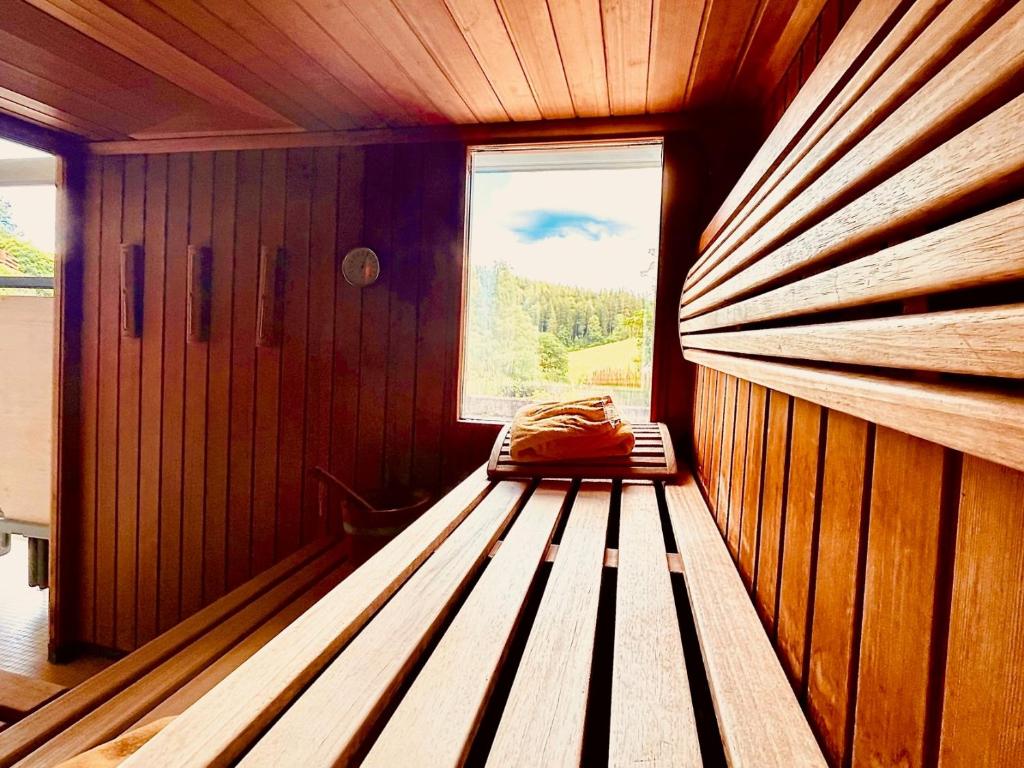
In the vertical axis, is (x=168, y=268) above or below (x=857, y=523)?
above

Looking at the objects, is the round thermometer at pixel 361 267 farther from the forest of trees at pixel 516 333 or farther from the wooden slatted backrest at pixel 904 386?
the wooden slatted backrest at pixel 904 386

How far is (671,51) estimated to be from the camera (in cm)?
223

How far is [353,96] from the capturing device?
2.73m

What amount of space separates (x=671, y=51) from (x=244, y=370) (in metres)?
2.72

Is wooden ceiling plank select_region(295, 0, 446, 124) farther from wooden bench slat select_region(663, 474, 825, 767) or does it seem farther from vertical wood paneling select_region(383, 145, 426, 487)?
wooden bench slat select_region(663, 474, 825, 767)

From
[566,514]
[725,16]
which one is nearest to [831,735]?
[566,514]

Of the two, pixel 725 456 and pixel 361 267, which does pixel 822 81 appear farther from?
pixel 361 267

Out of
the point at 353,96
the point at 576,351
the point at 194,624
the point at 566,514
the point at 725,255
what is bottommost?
the point at 194,624

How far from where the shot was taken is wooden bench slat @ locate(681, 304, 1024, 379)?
457mm

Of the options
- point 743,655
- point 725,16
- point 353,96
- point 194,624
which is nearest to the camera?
point 743,655

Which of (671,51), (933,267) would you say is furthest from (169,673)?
(671,51)

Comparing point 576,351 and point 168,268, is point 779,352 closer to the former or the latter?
point 576,351

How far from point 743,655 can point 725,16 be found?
199cm

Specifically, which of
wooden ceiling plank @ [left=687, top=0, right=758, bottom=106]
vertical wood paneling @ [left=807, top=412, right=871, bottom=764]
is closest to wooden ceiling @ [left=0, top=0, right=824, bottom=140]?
wooden ceiling plank @ [left=687, top=0, right=758, bottom=106]
